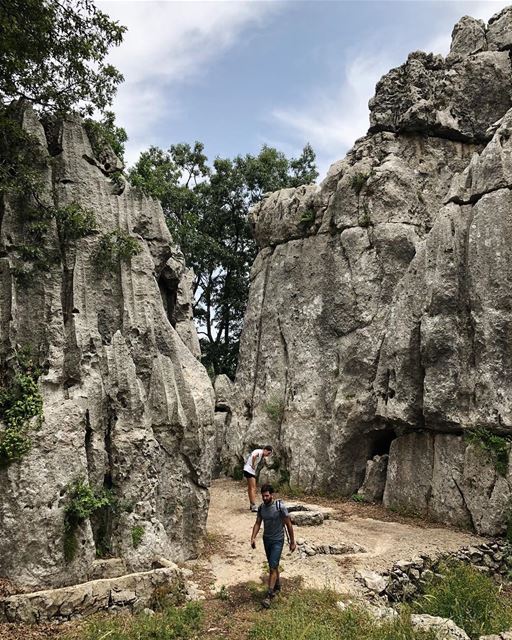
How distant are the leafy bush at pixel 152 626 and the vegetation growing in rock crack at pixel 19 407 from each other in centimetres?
336

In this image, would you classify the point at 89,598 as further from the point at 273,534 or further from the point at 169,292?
the point at 169,292

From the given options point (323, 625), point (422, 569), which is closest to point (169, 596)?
point (323, 625)

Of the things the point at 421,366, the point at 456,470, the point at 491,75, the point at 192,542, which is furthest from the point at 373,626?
the point at 491,75

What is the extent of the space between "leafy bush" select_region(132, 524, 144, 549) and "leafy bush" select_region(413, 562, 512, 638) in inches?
221

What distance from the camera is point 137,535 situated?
11438mm

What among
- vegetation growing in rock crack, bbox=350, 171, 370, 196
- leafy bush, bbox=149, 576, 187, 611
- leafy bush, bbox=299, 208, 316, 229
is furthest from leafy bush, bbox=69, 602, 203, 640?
leafy bush, bbox=299, 208, 316, 229

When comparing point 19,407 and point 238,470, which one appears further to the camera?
point 238,470

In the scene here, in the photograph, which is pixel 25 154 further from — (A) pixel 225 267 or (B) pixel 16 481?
(A) pixel 225 267

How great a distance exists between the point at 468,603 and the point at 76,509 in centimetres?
755

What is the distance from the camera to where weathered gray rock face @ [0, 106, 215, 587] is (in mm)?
10266

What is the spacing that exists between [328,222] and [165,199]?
14.7 m

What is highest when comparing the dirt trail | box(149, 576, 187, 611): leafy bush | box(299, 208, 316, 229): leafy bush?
box(299, 208, 316, 229): leafy bush

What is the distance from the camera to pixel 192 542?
1307 centimetres

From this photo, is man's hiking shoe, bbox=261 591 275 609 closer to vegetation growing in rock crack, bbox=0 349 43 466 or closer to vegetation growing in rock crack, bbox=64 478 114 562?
vegetation growing in rock crack, bbox=64 478 114 562
